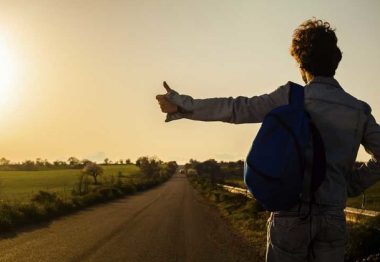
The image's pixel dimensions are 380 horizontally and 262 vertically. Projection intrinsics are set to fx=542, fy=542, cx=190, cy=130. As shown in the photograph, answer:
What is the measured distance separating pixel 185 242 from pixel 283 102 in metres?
11.7

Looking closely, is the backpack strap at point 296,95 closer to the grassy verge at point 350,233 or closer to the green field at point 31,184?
the grassy verge at point 350,233

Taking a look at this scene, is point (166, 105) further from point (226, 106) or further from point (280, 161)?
point (280, 161)

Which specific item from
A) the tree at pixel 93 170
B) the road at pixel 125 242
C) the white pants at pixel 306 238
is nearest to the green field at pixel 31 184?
the tree at pixel 93 170

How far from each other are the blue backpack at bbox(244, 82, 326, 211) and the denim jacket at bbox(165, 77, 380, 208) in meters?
0.17

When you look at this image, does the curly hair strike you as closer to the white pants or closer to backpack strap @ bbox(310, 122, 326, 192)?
backpack strap @ bbox(310, 122, 326, 192)

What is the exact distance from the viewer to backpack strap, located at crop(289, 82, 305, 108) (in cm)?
295

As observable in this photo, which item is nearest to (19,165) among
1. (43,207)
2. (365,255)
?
(43,207)

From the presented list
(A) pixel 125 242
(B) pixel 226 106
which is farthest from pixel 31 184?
(B) pixel 226 106

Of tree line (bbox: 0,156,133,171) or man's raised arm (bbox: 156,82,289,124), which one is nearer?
man's raised arm (bbox: 156,82,289,124)

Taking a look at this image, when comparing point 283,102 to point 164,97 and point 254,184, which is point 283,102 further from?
point 164,97

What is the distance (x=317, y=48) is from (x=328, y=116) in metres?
0.42

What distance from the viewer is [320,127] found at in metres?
3.02

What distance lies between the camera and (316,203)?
9.57 ft

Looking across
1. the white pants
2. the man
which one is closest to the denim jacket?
the man
